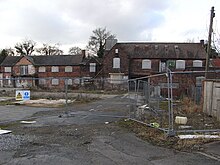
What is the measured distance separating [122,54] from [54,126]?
46.8 metres

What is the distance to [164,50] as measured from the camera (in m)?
57.7

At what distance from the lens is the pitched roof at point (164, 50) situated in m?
56.1

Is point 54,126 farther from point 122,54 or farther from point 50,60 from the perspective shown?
point 50,60

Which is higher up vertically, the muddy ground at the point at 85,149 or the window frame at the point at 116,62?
the window frame at the point at 116,62

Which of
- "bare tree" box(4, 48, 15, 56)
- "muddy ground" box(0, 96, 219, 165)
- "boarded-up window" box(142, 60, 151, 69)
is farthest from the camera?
"bare tree" box(4, 48, 15, 56)

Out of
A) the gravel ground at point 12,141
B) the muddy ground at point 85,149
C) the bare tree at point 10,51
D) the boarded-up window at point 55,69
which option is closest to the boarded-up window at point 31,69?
the boarded-up window at point 55,69

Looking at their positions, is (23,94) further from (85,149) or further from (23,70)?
(23,70)

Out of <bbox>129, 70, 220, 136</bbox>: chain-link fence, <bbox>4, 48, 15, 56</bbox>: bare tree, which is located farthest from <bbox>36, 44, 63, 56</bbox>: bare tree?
<bbox>129, 70, 220, 136</bbox>: chain-link fence

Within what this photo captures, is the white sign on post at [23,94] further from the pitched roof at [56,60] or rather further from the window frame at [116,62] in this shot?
the pitched roof at [56,60]

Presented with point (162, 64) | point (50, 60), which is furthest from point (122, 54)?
point (50, 60)

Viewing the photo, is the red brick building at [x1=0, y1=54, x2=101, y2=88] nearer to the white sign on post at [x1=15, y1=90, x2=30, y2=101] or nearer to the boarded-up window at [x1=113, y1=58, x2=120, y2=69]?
the boarded-up window at [x1=113, y1=58, x2=120, y2=69]

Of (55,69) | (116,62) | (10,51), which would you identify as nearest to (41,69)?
(55,69)

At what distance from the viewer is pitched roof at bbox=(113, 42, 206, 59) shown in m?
56.1

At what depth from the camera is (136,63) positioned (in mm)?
57625
